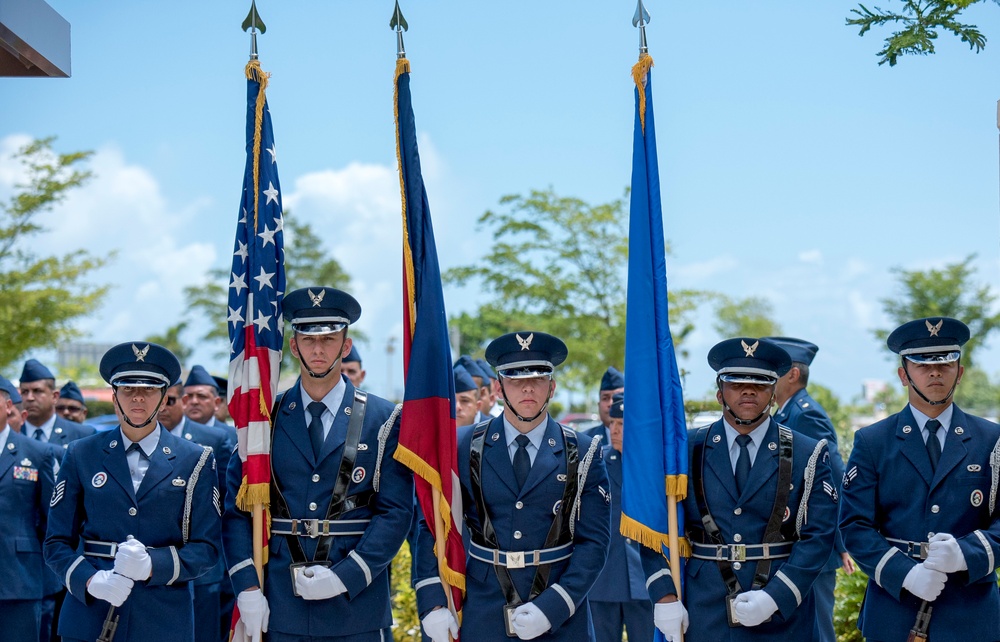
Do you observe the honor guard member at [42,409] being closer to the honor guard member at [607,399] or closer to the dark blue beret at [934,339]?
the honor guard member at [607,399]

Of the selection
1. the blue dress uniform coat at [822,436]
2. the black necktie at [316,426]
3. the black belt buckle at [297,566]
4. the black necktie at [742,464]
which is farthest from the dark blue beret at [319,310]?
the blue dress uniform coat at [822,436]

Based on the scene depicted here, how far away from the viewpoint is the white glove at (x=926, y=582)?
4609mm

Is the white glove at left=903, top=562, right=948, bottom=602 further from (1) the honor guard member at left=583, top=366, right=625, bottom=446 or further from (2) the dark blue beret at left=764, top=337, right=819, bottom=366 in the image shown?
(1) the honor guard member at left=583, top=366, right=625, bottom=446

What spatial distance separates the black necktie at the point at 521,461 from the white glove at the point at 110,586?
1.90m

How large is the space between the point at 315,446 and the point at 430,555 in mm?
767

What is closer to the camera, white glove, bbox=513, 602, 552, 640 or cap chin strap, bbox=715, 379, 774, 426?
white glove, bbox=513, 602, 552, 640

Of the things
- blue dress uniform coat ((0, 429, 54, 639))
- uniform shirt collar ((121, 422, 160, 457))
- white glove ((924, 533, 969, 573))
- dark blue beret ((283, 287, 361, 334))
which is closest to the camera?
white glove ((924, 533, 969, 573))

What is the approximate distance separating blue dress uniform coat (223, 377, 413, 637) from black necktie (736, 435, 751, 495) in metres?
1.60

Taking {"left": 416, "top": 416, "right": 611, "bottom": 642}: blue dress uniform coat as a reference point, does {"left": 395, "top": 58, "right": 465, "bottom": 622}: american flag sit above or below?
above

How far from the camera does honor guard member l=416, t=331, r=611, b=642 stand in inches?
189

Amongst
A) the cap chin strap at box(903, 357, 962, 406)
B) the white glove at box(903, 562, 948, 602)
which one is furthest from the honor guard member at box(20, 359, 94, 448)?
the white glove at box(903, 562, 948, 602)

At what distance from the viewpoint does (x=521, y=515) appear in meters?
4.91

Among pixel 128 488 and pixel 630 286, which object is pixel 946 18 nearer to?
pixel 630 286

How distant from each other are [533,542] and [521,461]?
39 cm
